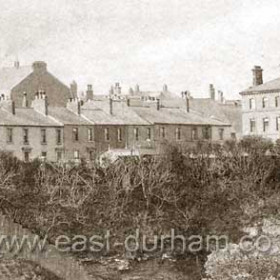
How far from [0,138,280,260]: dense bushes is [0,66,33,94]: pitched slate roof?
82.8 ft

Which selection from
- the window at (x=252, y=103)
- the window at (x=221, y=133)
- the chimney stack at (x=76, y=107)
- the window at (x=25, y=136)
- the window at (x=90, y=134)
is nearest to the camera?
the window at (x=25, y=136)

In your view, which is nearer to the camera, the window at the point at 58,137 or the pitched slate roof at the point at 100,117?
the window at the point at 58,137

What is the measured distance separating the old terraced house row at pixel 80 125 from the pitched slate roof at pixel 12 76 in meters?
0.04

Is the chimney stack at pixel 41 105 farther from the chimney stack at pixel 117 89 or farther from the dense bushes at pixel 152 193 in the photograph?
the chimney stack at pixel 117 89

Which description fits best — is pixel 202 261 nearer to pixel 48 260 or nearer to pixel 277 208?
pixel 277 208

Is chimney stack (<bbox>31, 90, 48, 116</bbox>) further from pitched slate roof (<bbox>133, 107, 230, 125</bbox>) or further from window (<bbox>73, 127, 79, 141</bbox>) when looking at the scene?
pitched slate roof (<bbox>133, 107, 230, 125</bbox>)

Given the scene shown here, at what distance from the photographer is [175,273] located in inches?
1178

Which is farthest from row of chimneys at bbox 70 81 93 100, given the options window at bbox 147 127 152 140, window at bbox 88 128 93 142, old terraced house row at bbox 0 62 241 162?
window at bbox 88 128 93 142

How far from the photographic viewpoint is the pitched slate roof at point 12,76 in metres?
61.3

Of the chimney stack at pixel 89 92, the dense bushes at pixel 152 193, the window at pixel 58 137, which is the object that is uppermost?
the chimney stack at pixel 89 92

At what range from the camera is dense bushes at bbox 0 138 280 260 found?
33656 millimetres

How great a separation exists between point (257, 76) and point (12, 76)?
71.7 ft

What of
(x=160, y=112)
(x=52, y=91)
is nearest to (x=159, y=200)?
(x=160, y=112)

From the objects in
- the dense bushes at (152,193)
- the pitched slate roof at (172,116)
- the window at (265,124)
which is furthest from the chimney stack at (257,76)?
the dense bushes at (152,193)
